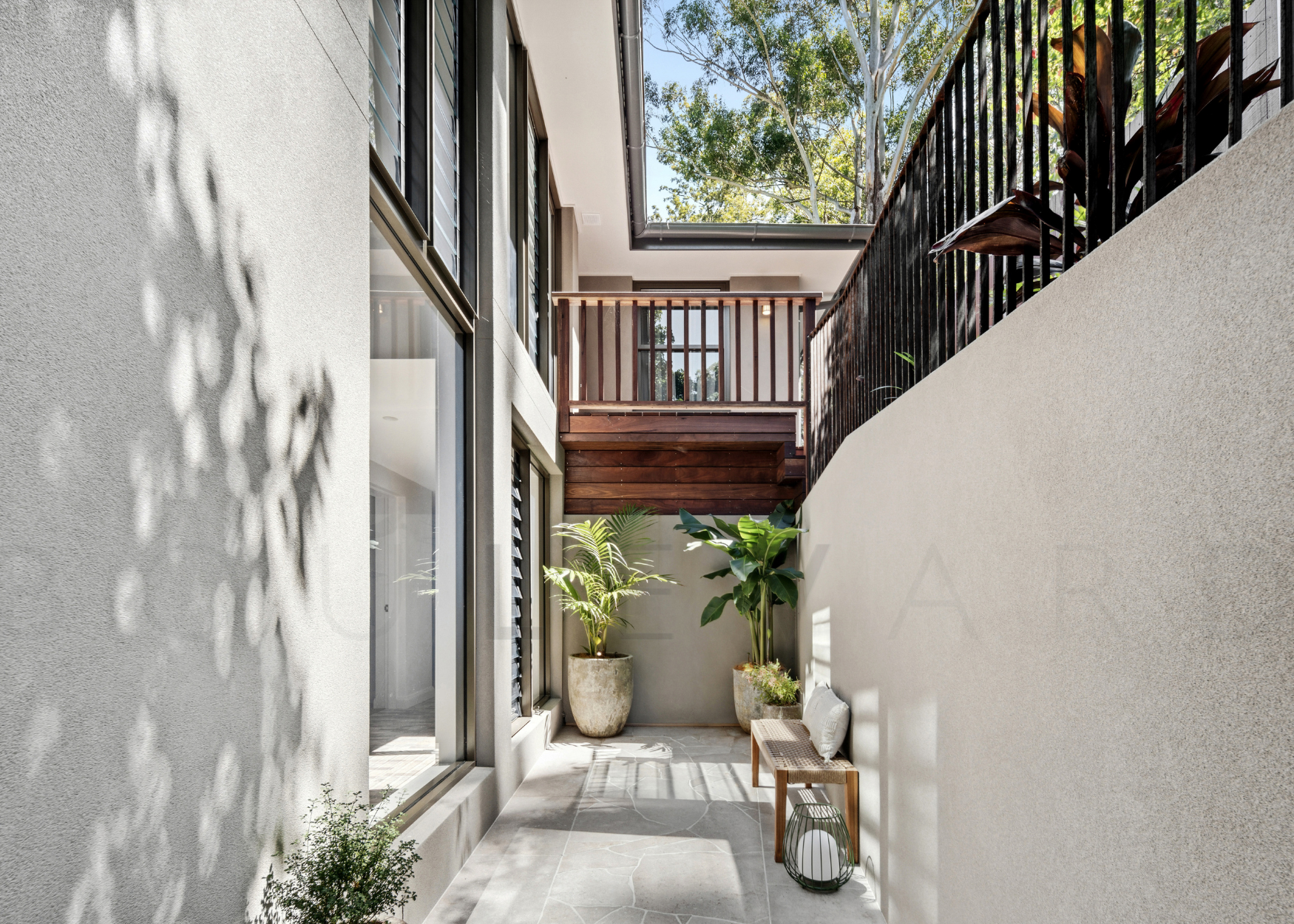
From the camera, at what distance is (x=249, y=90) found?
1.72 metres

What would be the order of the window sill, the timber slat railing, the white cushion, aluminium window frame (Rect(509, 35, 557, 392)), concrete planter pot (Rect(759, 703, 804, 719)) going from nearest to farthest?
the window sill
the white cushion
aluminium window frame (Rect(509, 35, 557, 392))
concrete planter pot (Rect(759, 703, 804, 719))
the timber slat railing

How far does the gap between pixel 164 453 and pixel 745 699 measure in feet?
19.5

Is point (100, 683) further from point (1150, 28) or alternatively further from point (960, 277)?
point (960, 277)

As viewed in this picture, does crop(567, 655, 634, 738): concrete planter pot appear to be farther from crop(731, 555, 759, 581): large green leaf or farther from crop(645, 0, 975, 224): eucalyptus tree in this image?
crop(645, 0, 975, 224): eucalyptus tree

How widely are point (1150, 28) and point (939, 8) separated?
10.5m

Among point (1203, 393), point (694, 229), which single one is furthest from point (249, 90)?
point (694, 229)

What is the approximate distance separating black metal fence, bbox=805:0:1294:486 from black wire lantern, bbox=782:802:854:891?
1.88 m

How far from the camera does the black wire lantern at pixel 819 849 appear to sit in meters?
3.53

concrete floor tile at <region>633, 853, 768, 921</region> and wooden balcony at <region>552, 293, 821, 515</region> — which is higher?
wooden balcony at <region>552, 293, 821, 515</region>

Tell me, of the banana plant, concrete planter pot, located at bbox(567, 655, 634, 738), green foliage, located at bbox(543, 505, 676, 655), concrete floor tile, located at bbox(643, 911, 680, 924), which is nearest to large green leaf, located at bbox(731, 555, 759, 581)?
the banana plant

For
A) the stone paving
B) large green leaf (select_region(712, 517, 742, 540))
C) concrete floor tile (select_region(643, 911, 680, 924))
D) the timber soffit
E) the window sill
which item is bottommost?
the stone paving

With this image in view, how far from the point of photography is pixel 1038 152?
6.84 ft

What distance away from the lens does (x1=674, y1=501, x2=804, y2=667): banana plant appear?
21.6 feet

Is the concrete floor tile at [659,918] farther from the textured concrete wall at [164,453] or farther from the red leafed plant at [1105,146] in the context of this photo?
the red leafed plant at [1105,146]
